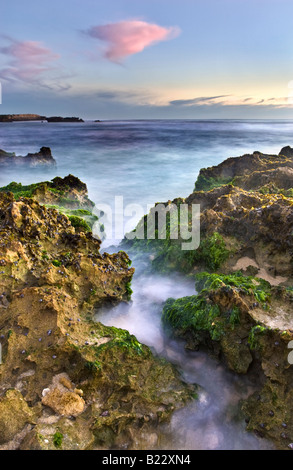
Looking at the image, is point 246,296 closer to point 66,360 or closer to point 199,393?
point 199,393


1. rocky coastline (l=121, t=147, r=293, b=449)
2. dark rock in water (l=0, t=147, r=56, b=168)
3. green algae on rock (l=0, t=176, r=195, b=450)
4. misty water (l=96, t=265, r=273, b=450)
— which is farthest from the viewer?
dark rock in water (l=0, t=147, r=56, b=168)

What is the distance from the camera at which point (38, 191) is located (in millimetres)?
7617

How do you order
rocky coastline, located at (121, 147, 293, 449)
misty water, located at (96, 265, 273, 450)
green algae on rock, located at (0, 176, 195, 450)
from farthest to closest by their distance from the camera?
rocky coastline, located at (121, 147, 293, 449) → misty water, located at (96, 265, 273, 450) → green algae on rock, located at (0, 176, 195, 450)

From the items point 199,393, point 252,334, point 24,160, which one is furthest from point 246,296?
point 24,160

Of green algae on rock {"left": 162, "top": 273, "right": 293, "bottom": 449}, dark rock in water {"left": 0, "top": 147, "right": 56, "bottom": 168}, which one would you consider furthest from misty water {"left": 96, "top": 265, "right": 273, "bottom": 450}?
dark rock in water {"left": 0, "top": 147, "right": 56, "bottom": 168}

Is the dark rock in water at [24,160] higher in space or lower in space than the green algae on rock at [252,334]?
higher

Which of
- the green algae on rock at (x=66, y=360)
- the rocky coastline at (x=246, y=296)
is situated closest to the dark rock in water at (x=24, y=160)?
the rocky coastline at (x=246, y=296)

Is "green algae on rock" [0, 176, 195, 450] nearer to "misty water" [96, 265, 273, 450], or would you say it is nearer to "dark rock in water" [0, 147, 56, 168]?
"misty water" [96, 265, 273, 450]

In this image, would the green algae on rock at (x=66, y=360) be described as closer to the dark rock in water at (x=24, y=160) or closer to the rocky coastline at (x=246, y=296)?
the rocky coastline at (x=246, y=296)

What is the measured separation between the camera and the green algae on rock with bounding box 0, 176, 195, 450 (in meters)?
2.66

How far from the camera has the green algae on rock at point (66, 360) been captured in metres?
2.66

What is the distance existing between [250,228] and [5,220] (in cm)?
386

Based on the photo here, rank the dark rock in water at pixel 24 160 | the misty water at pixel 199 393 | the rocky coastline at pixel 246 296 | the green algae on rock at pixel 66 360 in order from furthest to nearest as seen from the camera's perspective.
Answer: the dark rock in water at pixel 24 160, the rocky coastline at pixel 246 296, the misty water at pixel 199 393, the green algae on rock at pixel 66 360
